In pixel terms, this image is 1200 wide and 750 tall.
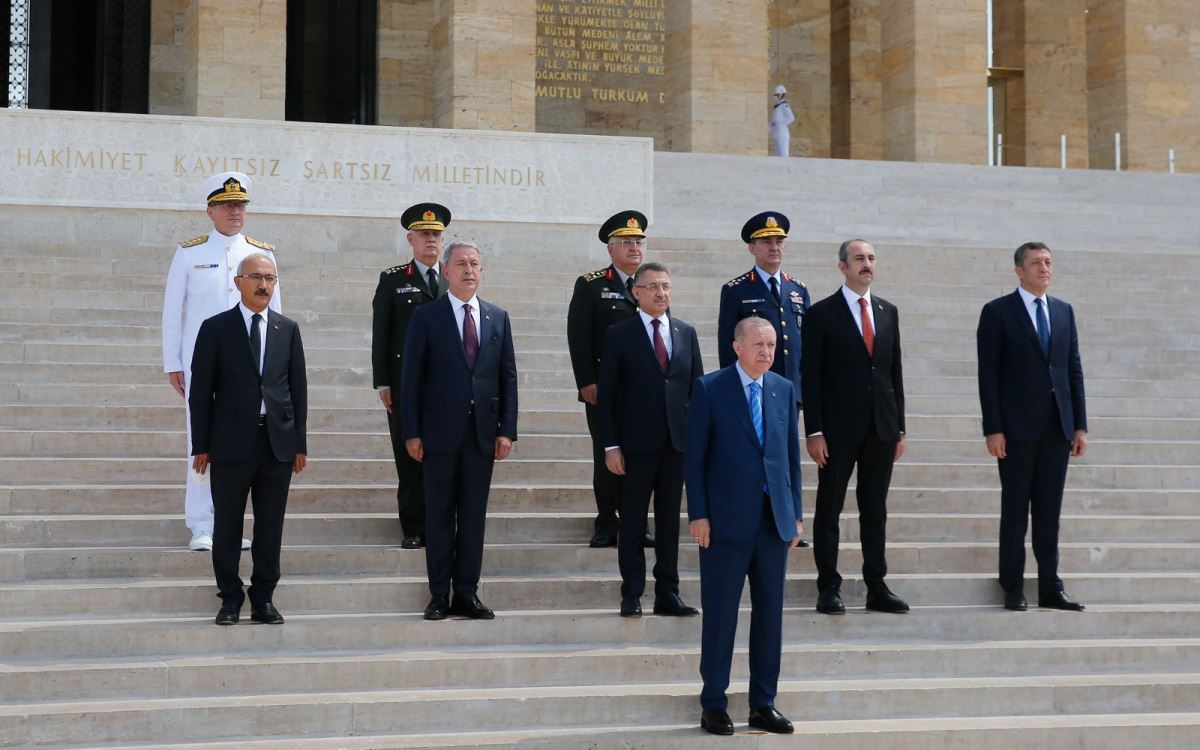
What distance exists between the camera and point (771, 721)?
620 centimetres

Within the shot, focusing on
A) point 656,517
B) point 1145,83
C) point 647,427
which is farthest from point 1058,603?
point 1145,83

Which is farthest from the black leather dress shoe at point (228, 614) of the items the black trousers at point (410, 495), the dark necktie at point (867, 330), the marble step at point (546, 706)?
the dark necktie at point (867, 330)

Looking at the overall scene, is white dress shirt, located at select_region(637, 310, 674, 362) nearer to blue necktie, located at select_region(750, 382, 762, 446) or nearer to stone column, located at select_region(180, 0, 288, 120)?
blue necktie, located at select_region(750, 382, 762, 446)

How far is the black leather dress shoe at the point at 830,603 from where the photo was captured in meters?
7.37

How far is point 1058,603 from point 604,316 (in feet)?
9.13

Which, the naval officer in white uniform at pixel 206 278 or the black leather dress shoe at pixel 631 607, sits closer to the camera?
the black leather dress shoe at pixel 631 607

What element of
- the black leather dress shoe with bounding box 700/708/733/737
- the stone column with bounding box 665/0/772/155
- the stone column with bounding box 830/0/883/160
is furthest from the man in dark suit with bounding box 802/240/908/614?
the stone column with bounding box 830/0/883/160

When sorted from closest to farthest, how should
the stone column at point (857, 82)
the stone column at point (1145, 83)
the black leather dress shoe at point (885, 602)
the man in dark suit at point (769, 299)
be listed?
the black leather dress shoe at point (885, 602)
the man in dark suit at point (769, 299)
the stone column at point (1145, 83)
the stone column at point (857, 82)

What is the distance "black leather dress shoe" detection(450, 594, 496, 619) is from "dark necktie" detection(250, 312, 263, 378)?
1407 millimetres

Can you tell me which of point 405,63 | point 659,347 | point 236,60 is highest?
point 405,63

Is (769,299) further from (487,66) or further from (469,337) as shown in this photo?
(487,66)

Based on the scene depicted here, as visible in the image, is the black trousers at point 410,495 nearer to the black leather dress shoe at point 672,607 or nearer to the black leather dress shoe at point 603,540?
the black leather dress shoe at point 603,540

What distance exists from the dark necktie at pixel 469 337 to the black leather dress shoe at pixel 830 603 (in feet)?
6.78

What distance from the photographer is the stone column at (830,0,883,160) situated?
26.5 meters
